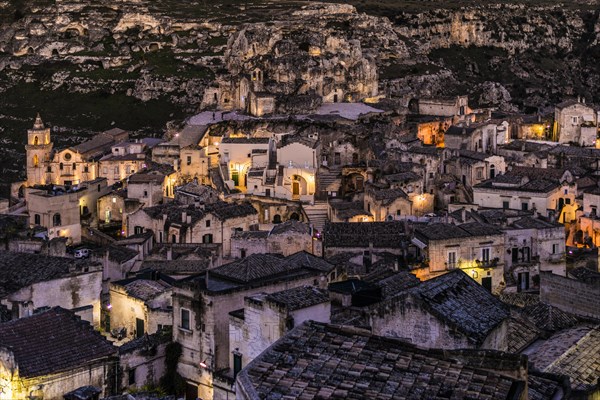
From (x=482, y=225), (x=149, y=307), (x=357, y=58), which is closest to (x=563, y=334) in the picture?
(x=149, y=307)

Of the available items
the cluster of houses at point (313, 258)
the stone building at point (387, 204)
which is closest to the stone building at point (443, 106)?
the cluster of houses at point (313, 258)

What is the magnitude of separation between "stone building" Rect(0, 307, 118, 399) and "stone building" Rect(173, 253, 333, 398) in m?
2.14

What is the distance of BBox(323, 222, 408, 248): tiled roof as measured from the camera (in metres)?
41.4

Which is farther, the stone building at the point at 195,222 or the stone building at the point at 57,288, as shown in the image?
the stone building at the point at 195,222

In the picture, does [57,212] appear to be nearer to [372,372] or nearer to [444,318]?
[444,318]

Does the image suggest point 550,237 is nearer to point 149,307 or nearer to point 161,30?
point 149,307

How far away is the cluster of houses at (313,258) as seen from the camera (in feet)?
53.8

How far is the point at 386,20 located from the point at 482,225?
5657 cm

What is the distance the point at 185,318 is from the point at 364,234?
18024 millimetres

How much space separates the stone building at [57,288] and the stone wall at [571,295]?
45.9ft

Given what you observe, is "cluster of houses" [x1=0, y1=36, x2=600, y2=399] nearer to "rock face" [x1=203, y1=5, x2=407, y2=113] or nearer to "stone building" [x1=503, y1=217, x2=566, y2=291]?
"stone building" [x1=503, y1=217, x2=566, y2=291]

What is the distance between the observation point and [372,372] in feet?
49.1

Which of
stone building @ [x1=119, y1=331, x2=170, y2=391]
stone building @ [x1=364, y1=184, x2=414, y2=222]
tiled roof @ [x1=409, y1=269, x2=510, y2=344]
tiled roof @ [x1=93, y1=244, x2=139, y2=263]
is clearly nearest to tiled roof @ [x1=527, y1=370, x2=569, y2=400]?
tiled roof @ [x1=409, y1=269, x2=510, y2=344]

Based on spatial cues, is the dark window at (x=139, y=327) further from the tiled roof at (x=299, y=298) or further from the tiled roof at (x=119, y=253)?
the tiled roof at (x=119, y=253)
